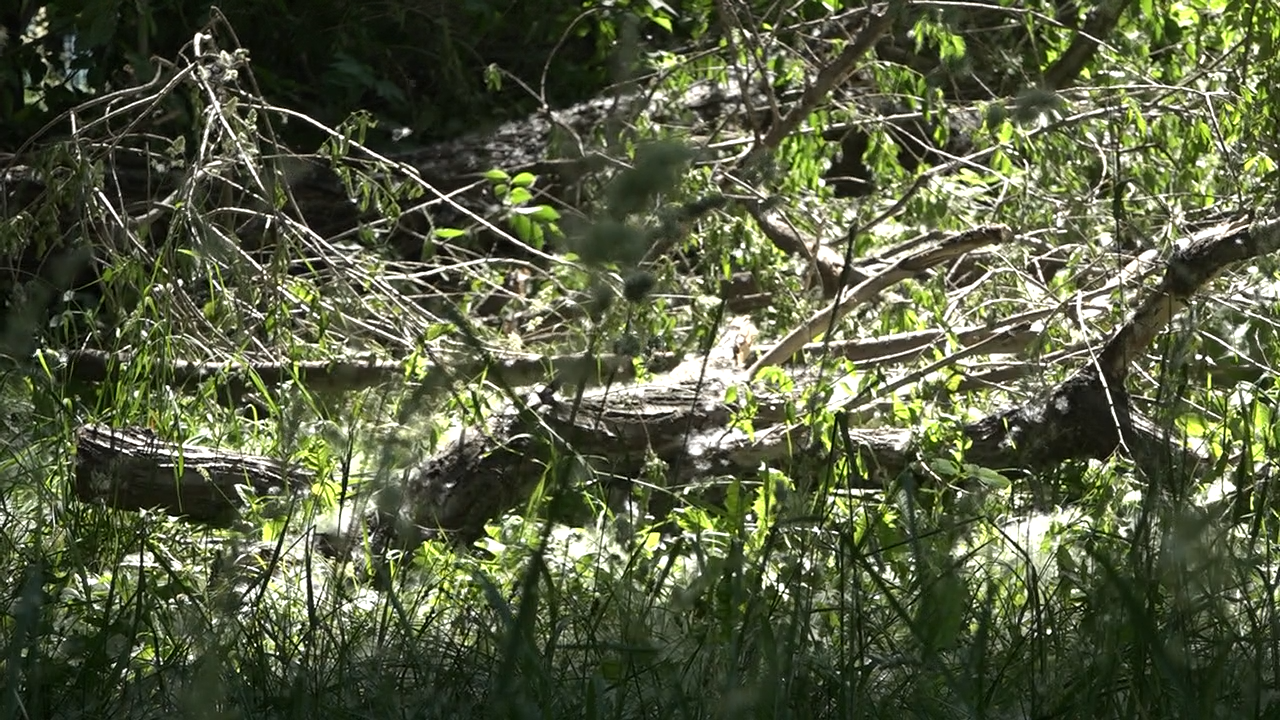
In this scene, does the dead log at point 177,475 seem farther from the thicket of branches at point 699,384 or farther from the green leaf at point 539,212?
the green leaf at point 539,212

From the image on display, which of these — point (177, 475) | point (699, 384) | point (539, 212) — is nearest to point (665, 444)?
point (177, 475)

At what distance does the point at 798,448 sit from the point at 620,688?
178 cm

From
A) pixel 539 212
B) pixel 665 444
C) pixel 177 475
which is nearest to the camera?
pixel 177 475

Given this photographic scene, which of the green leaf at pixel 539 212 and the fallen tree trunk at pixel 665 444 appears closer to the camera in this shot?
the fallen tree trunk at pixel 665 444

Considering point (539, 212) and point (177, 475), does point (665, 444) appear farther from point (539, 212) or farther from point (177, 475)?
point (539, 212)

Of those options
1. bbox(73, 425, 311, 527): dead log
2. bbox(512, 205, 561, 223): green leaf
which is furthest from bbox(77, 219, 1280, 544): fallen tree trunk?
bbox(512, 205, 561, 223): green leaf

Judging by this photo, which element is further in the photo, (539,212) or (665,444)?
(539,212)

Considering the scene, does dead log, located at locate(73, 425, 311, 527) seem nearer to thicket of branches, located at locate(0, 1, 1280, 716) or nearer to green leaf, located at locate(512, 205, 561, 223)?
thicket of branches, located at locate(0, 1, 1280, 716)

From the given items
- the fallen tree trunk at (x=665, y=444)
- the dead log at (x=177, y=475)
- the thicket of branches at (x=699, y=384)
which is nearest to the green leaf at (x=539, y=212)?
the thicket of branches at (x=699, y=384)

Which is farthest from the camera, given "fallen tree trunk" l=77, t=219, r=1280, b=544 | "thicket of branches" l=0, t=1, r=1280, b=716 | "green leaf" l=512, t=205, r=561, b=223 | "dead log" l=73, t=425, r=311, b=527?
"green leaf" l=512, t=205, r=561, b=223

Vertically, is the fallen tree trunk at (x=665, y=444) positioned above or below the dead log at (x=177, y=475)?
above

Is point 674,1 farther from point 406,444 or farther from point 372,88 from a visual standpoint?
point 406,444

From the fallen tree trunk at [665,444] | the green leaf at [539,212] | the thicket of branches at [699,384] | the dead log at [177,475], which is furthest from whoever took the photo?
the green leaf at [539,212]

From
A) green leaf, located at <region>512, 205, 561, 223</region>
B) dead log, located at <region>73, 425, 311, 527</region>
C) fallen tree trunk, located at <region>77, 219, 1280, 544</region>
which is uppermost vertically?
green leaf, located at <region>512, 205, 561, 223</region>
